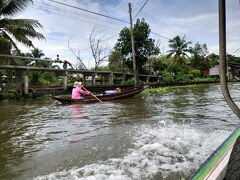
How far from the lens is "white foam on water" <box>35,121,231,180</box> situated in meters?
4.03

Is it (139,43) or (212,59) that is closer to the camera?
(139,43)

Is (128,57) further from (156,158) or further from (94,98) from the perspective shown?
(156,158)

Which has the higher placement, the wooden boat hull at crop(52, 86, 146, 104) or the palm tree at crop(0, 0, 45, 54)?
the palm tree at crop(0, 0, 45, 54)

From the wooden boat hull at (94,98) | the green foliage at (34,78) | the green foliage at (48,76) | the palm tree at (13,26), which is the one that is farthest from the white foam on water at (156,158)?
the green foliage at (48,76)

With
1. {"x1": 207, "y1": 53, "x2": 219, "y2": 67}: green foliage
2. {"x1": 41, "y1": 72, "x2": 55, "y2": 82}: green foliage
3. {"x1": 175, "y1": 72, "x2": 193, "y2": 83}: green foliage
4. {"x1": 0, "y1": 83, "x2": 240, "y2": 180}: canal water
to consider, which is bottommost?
{"x1": 0, "y1": 83, "x2": 240, "y2": 180}: canal water

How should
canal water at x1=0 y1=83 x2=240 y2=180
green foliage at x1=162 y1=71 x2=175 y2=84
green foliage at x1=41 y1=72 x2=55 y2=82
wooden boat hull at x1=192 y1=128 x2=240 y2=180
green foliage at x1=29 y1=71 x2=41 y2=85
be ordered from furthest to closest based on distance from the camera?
1. green foliage at x1=162 y1=71 x2=175 y2=84
2. green foliage at x1=41 y1=72 x2=55 y2=82
3. green foliage at x1=29 y1=71 x2=41 y2=85
4. canal water at x1=0 y1=83 x2=240 y2=180
5. wooden boat hull at x1=192 y1=128 x2=240 y2=180

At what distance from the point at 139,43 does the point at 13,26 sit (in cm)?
1632

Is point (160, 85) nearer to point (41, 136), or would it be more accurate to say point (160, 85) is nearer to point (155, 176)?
point (41, 136)

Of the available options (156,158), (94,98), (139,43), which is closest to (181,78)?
(139,43)

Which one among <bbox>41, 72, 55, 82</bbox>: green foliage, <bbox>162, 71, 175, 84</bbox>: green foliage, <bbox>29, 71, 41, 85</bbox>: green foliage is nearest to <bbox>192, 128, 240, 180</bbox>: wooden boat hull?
<bbox>29, 71, 41, 85</bbox>: green foliage

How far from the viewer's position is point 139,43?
1189 inches

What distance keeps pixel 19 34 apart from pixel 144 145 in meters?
13.6

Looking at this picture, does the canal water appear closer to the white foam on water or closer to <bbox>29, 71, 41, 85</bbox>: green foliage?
the white foam on water

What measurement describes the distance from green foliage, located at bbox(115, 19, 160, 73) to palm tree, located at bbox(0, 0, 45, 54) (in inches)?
578
